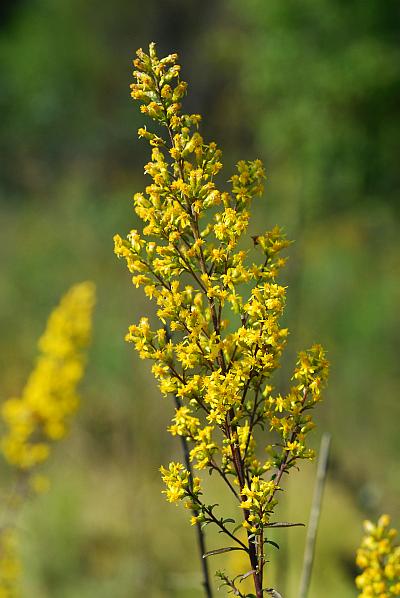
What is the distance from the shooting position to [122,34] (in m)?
23.5

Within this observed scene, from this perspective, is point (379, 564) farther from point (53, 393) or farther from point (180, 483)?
point (53, 393)

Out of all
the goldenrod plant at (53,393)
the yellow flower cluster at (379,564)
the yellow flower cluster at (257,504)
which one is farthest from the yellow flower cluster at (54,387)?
the yellow flower cluster at (257,504)

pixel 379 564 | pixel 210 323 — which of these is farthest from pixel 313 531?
pixel 210 323

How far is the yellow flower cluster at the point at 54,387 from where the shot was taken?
327 centimetres

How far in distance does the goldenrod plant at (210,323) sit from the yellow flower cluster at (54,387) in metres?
1.99

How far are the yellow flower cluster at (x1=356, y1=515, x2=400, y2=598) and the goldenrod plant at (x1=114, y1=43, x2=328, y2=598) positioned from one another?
0.24m

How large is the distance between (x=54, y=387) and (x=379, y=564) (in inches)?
82.4

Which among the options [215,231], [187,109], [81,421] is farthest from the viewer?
[187,109]

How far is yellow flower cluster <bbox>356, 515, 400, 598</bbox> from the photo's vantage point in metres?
1.36

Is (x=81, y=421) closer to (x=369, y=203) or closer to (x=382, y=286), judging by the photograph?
(x=382, y=286)

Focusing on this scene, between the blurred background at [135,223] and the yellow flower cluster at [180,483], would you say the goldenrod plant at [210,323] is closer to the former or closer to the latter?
the yellow flower cluster at [180,483]

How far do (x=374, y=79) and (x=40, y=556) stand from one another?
9.42m

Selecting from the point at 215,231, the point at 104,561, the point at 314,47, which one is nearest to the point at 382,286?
the point at 314,47

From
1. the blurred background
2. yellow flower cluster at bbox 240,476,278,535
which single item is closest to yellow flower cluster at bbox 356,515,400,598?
yellow flower cluster at bbox 240,476,278,535
